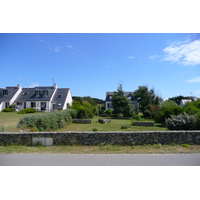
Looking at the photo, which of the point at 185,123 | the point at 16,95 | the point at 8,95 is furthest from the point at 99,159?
the point at 8,95

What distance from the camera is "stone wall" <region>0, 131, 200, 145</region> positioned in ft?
27.6

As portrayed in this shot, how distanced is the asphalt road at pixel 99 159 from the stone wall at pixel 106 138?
1.69 metres

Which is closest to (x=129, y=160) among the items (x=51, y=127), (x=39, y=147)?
(x=39, y=147)

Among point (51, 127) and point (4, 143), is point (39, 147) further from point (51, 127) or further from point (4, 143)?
point (51, 127)

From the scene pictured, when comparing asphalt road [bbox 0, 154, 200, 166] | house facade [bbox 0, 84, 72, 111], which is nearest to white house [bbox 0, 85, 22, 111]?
house facade [bbox 0, 84, 72, 111]

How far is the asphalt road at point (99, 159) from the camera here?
571 centimetres

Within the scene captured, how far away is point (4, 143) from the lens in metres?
8.50

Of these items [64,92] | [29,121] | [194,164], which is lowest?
[194,164]

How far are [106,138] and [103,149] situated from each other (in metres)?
0.95

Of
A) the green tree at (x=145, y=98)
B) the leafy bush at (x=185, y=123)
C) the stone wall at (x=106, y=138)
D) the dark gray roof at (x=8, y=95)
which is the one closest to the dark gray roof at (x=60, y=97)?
the dark gray roof at (x=8, y=95)

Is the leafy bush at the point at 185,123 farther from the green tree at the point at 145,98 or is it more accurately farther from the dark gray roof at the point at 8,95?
the dark gray roof at the point at 8,95

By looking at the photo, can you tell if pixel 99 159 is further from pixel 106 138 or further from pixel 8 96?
pixel 8 96

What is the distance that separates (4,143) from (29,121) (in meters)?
2.20

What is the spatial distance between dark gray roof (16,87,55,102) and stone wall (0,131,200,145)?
94.0 ft
